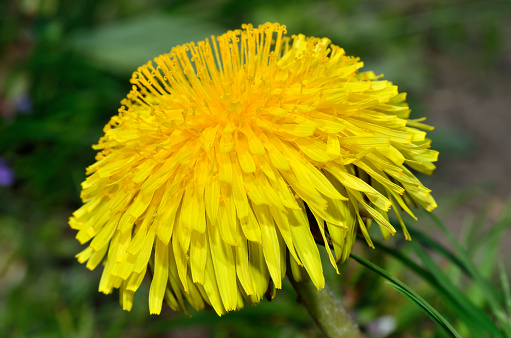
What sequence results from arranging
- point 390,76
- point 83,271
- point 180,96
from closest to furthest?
point 180,96
point 83,271
point 390,76

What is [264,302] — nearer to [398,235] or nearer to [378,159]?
[398,235]

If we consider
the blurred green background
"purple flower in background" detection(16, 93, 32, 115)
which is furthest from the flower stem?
"purple flower in background" detection(16, 93, 32, 115)

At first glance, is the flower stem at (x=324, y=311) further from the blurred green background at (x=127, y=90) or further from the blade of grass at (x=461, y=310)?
the blurred green background at (x=127, y=90)

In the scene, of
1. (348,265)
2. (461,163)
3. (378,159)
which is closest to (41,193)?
(348,265)

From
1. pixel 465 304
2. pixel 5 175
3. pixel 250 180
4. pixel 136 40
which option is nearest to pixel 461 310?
pixel 465 304

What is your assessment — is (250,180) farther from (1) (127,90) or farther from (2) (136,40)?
(1) (127,90)

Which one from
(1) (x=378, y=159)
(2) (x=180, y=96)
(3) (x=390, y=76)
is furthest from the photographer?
(3) (x=390, y=76)

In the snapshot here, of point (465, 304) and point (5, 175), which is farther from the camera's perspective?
point (5, 175)
